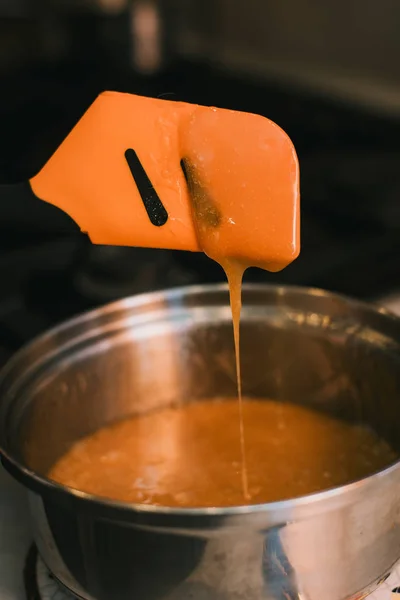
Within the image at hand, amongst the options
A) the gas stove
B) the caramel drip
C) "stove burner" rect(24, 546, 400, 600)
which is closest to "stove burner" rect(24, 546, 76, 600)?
"stove burner" rect(24, 546, 400, 600)

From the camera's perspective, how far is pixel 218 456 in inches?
34.6

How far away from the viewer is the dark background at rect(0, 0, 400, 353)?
95 centimetres

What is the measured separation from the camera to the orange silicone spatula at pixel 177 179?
2.21 feet

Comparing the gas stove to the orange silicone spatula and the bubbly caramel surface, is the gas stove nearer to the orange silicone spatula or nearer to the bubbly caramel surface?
the bubbly caramel surface

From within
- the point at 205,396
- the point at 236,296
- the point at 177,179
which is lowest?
the point at 205,396

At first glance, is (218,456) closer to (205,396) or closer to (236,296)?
(205,396)

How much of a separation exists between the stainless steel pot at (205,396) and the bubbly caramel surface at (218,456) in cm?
2

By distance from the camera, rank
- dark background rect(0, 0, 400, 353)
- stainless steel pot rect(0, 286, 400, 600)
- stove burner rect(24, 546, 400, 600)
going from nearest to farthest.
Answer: stainless steel pot rect(0, 286, 400, 600) → stove burner rect(24, 546, 400, 600) → dark background rect(0, 0, 400, 353)

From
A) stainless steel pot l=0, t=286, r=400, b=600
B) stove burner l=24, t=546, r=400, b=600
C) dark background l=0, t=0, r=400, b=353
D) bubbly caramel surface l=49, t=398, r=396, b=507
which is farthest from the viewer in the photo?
dark background l=0, t=0, r=400, b=353

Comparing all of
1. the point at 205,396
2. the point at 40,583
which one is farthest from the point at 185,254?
the point at 40,583

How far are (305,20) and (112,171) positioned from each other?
1.71 feet

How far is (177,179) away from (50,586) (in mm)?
386

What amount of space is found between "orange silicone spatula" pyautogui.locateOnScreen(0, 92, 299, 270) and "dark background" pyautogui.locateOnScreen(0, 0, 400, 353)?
0.22m

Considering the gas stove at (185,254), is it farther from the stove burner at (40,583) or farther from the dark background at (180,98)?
the stove burner at (40,583)
